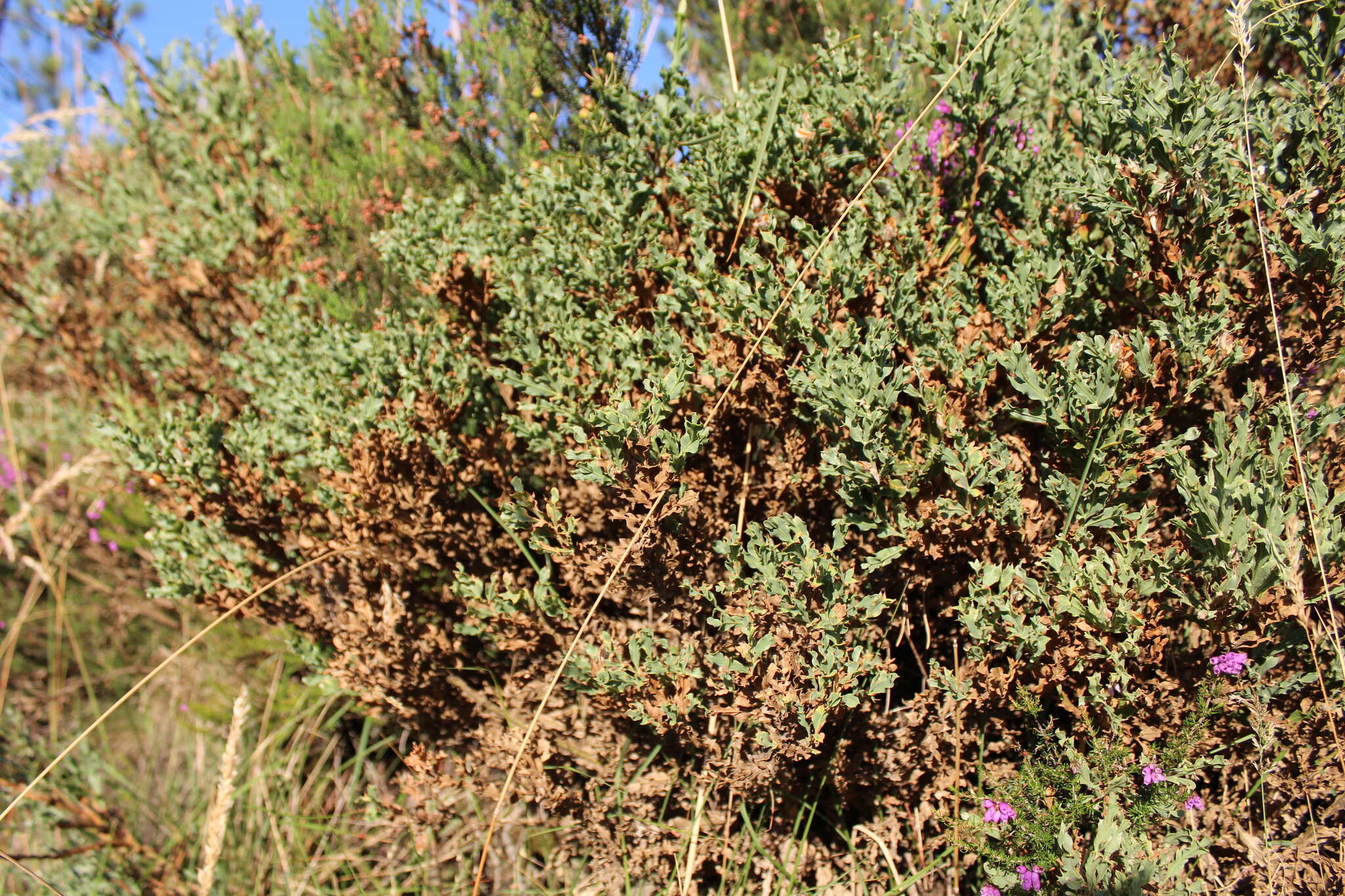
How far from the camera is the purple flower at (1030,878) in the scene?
1588mm

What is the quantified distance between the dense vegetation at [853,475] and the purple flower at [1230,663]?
0.03 metres

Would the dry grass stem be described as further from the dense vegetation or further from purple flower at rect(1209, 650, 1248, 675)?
purple flower at rect(1209, 650, 1248, 675)

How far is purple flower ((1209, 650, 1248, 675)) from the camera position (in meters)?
1.61

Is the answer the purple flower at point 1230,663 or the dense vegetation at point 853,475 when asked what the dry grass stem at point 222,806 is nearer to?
the dense vegetation at point 853,475

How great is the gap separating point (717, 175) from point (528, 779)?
1.49 meters

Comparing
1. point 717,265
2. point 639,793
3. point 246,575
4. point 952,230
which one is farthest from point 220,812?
point 952,230

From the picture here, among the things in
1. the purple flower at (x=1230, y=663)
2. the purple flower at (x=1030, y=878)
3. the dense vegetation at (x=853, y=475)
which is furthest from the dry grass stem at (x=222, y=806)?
the purple flower at (x=1230, y=663)

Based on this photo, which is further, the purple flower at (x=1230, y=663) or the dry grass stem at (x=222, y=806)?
the dry grass stem at (x=222, y=806)

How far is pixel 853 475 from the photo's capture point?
5.64 ft

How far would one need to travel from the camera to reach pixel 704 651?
78.4 inches

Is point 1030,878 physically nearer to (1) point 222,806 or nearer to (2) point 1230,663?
(2) point 1230,663

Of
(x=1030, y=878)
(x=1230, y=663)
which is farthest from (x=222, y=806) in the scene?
(x=1230, y=663)

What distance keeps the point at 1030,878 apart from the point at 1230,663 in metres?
0.56

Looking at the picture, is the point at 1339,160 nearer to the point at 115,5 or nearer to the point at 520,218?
the point at 520,218
